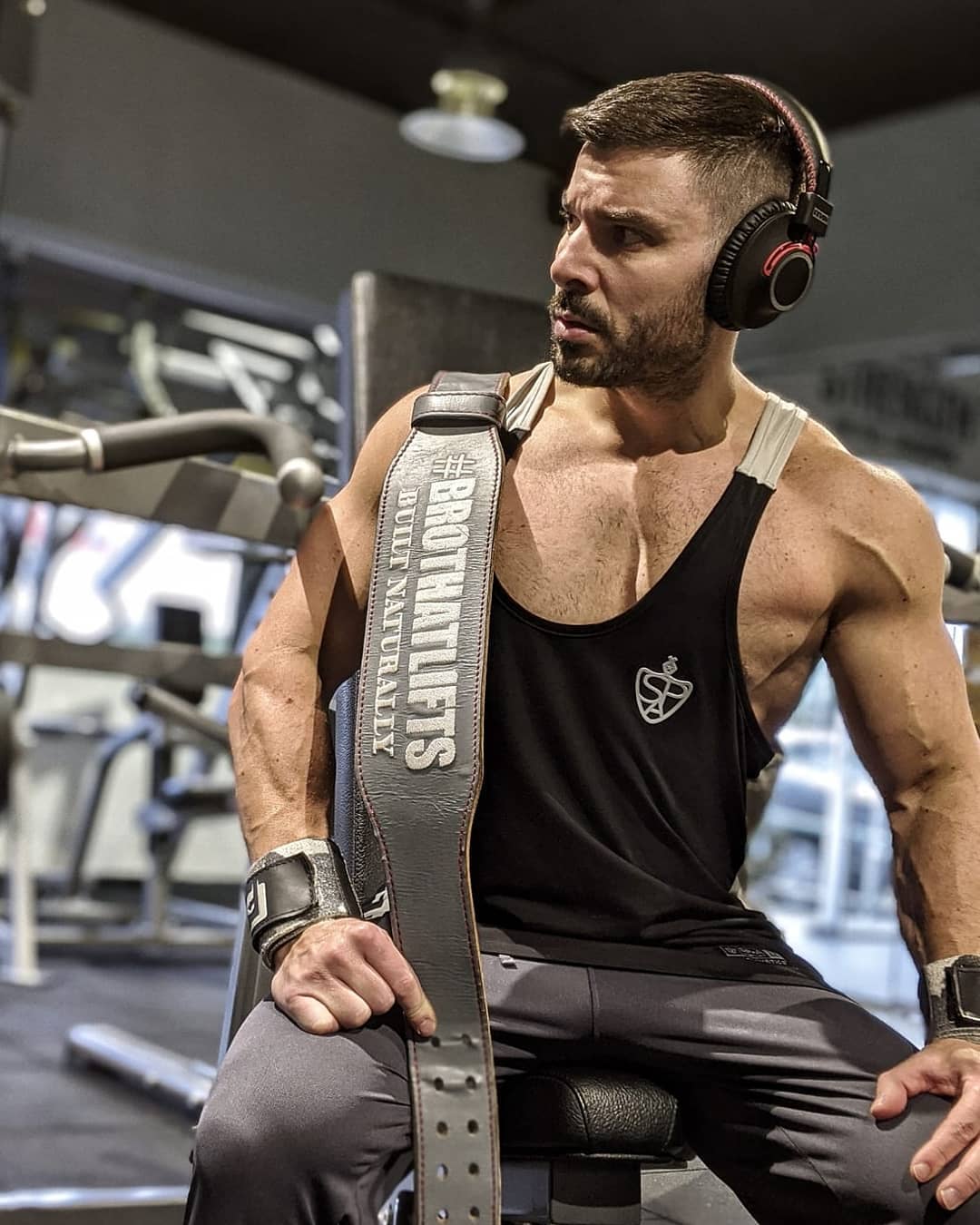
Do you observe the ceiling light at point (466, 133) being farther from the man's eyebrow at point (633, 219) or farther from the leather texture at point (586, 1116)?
the leather texture at point (586, 1116)

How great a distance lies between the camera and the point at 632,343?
132cm

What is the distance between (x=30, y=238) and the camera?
5.18 metres

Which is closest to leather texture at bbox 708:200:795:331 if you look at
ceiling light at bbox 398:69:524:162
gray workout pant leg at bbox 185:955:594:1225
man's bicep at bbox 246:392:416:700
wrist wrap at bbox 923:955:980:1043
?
man's bicep at bbox 246:392:416:700

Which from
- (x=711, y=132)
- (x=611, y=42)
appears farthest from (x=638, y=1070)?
(x=611, y=42)

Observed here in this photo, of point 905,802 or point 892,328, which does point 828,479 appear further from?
point 892,328

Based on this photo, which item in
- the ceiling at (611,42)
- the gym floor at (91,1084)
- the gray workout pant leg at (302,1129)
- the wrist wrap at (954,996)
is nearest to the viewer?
the gray workout pant leg at (302,1129)

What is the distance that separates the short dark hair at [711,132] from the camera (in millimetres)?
1305

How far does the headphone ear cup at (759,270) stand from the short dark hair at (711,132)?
0.03 metres

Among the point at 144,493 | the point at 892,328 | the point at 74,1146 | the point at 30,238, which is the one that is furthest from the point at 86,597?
the point at 144,493

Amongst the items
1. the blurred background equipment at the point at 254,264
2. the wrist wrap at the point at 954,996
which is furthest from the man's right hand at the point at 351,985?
the blurred background equipment at the point at 254,264

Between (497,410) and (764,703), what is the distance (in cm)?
38

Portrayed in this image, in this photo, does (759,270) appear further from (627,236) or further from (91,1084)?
(91,1084)

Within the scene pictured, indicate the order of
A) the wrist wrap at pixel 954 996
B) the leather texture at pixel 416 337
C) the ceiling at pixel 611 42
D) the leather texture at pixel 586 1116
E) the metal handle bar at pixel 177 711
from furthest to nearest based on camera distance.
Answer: the ceiling at pixel 611 42, the metal handle bar at pixel 177 711, the leather texture at pixel 416 337, the wrist wrap at pixel 954 996, the leather texture at pixel 586 1116

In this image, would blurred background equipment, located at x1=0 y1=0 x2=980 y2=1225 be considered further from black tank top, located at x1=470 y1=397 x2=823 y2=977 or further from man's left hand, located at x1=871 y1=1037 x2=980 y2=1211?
man's left hand, located at x1=871 y1=1037 x2=980 y2=1211
